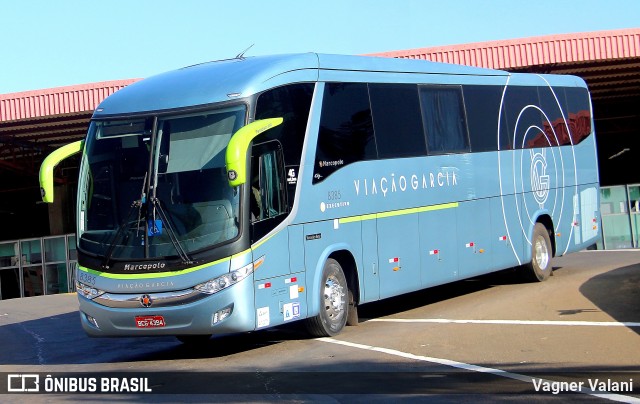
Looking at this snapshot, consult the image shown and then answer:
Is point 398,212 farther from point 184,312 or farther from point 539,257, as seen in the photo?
point 539,257

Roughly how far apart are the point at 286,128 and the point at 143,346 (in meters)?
4.12

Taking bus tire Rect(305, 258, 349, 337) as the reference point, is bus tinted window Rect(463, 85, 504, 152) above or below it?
above

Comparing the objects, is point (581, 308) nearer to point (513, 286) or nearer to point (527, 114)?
point (513, 286)

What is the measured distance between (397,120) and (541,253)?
5.44 m

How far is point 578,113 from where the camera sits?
19781mm

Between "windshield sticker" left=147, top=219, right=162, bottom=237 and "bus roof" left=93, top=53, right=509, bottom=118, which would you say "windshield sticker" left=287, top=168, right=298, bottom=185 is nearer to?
"bus roof" left=93, top=53, right=509, bottom=118

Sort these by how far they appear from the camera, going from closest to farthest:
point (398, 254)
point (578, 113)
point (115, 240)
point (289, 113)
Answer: point (115, 240), point (289, 113), point (398, 254), point (578, 113)

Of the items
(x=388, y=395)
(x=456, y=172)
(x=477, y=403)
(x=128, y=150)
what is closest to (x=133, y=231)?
(x=128, y=150)

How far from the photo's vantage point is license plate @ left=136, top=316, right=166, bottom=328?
1098 cm

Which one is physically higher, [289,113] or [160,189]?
[289,113]

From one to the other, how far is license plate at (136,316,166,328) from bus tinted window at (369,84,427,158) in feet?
14.5

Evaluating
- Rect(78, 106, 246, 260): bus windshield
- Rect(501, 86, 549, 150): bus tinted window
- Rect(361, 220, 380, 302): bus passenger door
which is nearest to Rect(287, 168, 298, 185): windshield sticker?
Rect(78, 106, 246, 260): bus windshield

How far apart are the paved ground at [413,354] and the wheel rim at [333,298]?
0.32 meters

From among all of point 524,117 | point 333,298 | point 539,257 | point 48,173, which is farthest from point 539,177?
point 48,173
